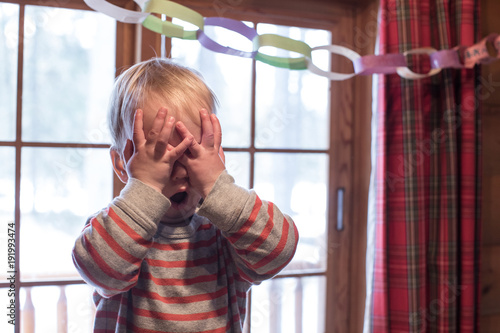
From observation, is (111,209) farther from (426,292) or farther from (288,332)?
(426,292)

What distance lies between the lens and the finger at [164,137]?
769 millimetres

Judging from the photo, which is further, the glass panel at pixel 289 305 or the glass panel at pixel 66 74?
the glass panel at pixel 289 305

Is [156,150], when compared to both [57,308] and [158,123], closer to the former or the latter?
[158,123]

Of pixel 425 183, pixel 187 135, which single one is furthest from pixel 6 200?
pixel 425 183

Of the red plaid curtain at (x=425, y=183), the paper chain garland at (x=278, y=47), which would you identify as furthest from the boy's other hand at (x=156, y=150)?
the red plaid curtain at (x=425, y=183)

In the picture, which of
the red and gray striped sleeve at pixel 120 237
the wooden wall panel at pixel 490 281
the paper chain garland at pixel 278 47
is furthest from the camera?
the wooden wall panel at pixel 490 281

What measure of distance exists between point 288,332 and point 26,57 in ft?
4.26

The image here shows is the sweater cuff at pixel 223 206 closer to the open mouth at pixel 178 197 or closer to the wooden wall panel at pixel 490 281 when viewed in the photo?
the open mouth at pixel 178 197

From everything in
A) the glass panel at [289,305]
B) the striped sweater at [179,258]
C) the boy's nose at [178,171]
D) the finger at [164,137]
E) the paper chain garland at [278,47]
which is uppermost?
the paper chain garland at [278,47]

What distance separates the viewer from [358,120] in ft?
5.70

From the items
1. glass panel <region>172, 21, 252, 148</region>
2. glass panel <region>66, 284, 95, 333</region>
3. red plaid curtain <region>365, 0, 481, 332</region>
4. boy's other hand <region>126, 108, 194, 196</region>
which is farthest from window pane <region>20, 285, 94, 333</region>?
red plaid curtain <region>365, 0, 481, 332</region>

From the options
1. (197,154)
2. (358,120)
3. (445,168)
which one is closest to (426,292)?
(445,168)

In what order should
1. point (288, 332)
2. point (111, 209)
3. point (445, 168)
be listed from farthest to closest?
point (288, 332) < point (445, 168) < point (111, 209)

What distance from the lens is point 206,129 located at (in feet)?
2.64
